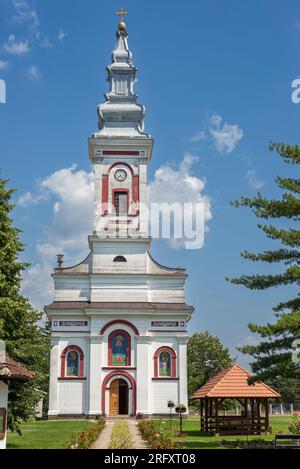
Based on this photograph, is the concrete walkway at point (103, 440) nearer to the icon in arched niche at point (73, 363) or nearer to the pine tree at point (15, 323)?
the pine tree at point (15, 323)

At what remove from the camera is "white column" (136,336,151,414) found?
42.1 metres

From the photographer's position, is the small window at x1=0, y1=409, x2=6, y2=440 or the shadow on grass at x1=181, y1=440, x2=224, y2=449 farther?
the shadow on grass at x1=181, y1=440, x2=224, y2=449

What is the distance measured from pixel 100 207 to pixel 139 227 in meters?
3.25

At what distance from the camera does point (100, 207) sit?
Result: 4647 cm

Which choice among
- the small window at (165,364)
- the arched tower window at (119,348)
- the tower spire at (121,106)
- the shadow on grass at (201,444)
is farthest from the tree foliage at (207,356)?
the shadow on grass at (201,444)

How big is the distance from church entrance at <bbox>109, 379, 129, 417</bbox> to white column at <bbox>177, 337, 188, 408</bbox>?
372cm

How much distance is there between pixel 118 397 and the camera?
42.8 m

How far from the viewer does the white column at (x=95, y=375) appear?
41.9m

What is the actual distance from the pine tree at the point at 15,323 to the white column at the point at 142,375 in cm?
1719

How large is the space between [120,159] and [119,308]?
11570 millimetres

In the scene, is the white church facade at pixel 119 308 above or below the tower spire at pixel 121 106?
below

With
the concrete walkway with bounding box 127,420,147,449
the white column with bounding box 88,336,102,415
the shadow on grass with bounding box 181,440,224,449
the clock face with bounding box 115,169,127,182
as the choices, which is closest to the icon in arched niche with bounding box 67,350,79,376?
the white column with bounding box 88,336,102,415

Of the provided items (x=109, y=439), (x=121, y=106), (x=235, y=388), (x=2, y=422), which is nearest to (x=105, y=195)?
(x=121, y=106)

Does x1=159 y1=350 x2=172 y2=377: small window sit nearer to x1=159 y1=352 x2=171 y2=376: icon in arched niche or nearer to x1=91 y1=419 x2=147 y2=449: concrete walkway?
x1=159 y1=352 x2=171 y2=376: icon in arched niche
